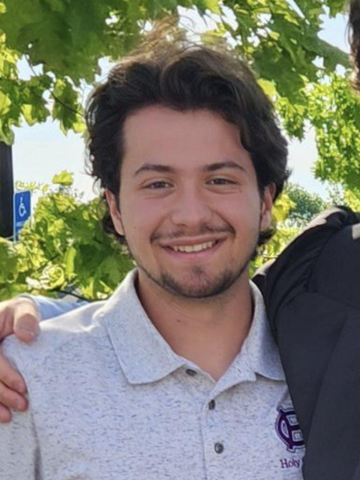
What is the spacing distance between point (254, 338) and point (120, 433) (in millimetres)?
429

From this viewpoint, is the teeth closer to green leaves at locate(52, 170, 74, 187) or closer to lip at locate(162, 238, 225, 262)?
lip at locate(162, 238, 225, 262)

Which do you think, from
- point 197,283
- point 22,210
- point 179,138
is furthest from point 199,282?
point 22,210

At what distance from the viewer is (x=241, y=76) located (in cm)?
281

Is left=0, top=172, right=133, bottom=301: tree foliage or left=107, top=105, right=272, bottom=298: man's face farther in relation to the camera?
left=0, top=172, right=133, bottom=301: tree foliage

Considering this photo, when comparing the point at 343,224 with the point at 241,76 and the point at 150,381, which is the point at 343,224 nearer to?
the point at 241,76

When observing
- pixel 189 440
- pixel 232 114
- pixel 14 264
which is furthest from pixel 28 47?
pixel 189 440

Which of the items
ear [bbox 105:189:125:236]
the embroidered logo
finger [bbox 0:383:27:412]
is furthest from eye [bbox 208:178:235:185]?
finger [bbox 0:383:27:412]

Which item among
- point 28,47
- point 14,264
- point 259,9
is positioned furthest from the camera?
point 259,9

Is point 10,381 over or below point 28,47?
below

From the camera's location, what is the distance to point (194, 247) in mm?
2508

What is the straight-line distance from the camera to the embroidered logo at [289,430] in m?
2.45

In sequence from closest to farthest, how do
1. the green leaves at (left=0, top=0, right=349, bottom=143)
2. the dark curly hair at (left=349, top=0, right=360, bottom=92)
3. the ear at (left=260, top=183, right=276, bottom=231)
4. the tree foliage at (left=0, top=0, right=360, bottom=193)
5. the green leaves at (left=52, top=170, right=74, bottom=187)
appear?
1. the ear at (left=260, top=183, right=276, bottom=231)
2. the dark curly hair at (left=349, top=0, right=360, bottom=92)
3. the tree foliage at (left=0, top=0, right=360, bottom=193)
4. the green leaves at (left=0, top=0, right=349, bottom=143)
5. the green leaves at (left=52, top=170, right=74, bottom=187)

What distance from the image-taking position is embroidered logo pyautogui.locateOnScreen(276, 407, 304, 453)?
2.45 meters

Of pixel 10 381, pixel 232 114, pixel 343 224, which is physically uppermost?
pixel 232 114
